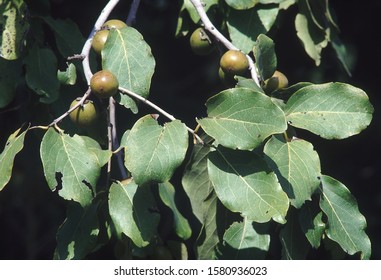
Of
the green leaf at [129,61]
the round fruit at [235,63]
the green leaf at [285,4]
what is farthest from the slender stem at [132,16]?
the green leaf at [285,4]

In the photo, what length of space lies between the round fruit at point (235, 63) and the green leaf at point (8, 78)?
0.61 m

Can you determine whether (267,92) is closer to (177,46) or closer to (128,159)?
(128,159)

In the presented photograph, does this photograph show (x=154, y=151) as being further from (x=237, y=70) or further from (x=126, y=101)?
(x=237, y=70)

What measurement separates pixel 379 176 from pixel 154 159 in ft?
6.38

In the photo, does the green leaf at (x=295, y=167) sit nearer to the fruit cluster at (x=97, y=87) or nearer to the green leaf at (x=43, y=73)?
the fruit cluster at (x=97, y=87)

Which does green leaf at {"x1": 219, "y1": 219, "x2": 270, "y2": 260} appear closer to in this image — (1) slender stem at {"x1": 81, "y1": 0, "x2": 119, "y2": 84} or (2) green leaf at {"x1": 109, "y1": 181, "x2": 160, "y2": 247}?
(2) green leaf at {"x1": 109, "y1": 181, "x2": 160, "y2": 247}

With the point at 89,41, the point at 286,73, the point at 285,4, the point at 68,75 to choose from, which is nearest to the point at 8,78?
the point at 68,75

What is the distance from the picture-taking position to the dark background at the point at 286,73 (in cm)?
262

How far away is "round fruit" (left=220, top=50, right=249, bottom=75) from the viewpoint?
1658 millimetres

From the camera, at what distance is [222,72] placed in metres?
1.75

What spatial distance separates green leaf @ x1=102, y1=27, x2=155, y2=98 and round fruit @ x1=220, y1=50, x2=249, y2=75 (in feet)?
0.59

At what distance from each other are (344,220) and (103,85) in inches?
24.6

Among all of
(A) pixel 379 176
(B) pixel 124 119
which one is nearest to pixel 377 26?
(A) pixel 379 176

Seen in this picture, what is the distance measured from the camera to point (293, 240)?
64.1 inches
